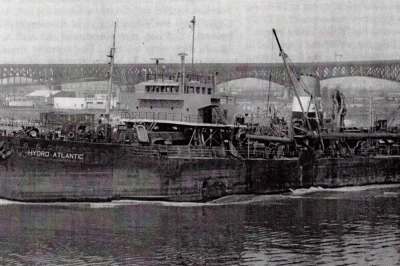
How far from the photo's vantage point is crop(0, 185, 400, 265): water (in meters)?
23.8

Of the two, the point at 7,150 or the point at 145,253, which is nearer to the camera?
the point at 145,253

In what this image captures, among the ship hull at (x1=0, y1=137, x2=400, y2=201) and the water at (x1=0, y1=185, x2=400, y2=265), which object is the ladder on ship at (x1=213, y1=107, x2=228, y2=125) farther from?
the water at (x1=0, y1=185, x2=400, y2=265)

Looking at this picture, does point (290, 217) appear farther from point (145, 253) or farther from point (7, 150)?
point (7, 150)

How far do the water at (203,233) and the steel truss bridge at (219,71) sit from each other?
5552 cm

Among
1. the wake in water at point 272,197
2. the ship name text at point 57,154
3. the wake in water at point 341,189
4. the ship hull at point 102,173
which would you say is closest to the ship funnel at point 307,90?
the wake in water at point 341,189

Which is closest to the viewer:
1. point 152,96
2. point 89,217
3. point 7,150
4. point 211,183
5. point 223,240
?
point 223,240

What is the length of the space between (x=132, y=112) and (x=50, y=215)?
10.4 m

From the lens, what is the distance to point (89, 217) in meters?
30.4

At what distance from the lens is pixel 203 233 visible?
28.0m

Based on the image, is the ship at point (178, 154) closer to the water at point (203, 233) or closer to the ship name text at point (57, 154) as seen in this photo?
the ship name text at point (57, 154)

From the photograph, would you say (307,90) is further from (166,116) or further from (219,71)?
(219,71)

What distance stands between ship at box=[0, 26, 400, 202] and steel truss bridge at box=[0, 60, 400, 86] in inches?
1601


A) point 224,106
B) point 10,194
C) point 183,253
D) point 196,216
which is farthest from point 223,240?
point 224,106

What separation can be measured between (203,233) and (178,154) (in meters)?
9.03
